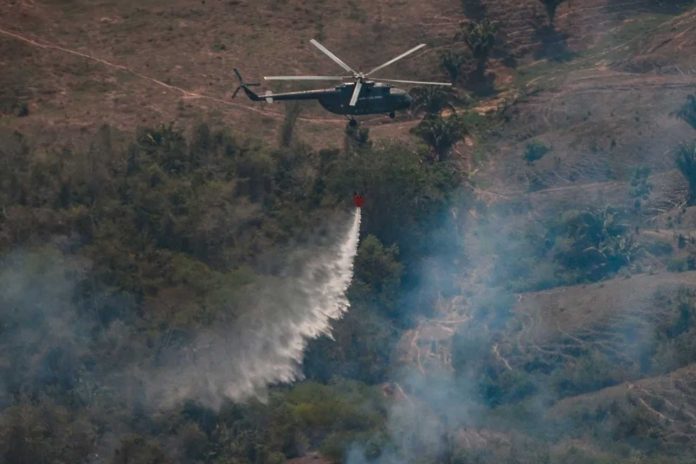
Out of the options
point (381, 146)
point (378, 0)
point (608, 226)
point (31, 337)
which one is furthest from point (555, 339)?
point (378, 0)

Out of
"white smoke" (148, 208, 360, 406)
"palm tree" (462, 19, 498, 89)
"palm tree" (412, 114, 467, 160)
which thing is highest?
"palm tree" (462, 19, 498, 89)

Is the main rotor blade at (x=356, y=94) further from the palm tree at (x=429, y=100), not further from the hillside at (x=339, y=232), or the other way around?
the palm tree at (x=429, y=100)

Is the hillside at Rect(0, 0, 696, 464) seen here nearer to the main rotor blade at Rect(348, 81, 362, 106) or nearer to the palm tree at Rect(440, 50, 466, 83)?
the palm tree at Rect(440, 50, 466, 83)

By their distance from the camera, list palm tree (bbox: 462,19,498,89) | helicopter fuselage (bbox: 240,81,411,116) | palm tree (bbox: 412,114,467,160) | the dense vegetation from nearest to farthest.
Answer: the dense vegetation
helicopter fuselage (bbox: 240,81,411,116)
palm tree (bbox: 412,114,467,160)
palm tree (bbox: 462,19,498,89)

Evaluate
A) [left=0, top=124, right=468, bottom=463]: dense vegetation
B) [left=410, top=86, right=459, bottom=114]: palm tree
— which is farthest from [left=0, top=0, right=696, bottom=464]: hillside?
[left=410, top=86, right=459, bottom=114]: palm tree

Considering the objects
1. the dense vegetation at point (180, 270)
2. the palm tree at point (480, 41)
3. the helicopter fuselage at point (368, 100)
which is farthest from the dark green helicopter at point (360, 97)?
the palm tree at point (480, 41)

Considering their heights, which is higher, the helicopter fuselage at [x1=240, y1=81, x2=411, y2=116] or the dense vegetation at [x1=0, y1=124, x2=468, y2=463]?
the helicopter fuselage at [x1=240, y1=81, x2=411, y2=116]

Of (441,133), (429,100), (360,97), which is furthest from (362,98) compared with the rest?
(429,100)

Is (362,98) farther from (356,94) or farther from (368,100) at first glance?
(356,94)
